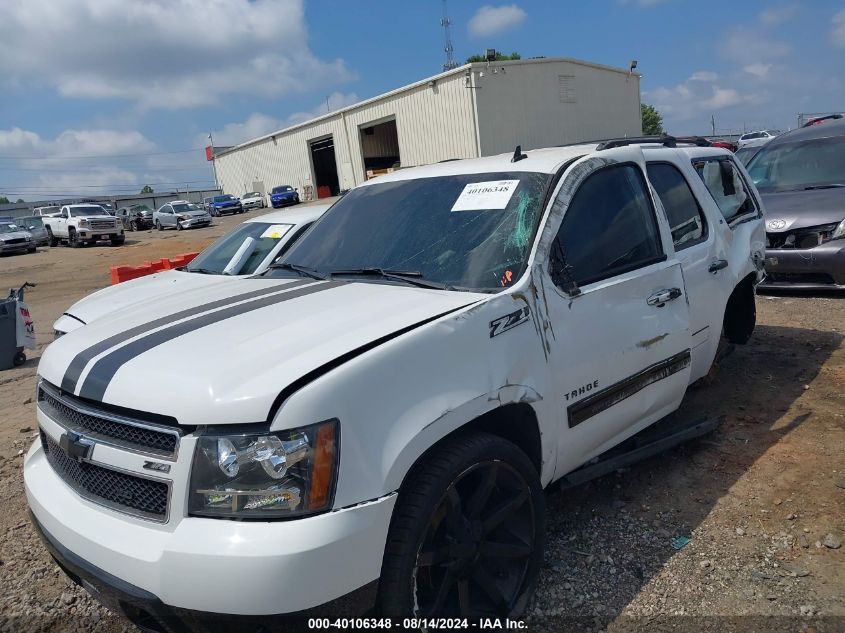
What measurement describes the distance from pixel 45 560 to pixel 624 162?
370 centimetres

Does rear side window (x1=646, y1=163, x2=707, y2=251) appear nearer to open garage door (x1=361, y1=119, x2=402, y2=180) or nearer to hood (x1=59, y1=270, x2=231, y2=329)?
hood (x1=59, y1=270, x2=231, y2=329)

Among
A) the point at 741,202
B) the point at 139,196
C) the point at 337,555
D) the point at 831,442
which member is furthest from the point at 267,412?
the point at 139,196

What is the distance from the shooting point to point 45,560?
3395 millimetres

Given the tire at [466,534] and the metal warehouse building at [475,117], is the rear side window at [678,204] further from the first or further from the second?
the metal warehouse building at [475,117]

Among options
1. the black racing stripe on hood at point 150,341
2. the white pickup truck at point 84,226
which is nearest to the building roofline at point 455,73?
the white pickup truck at point 84,226

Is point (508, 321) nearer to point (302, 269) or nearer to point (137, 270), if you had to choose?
point (302, 269)

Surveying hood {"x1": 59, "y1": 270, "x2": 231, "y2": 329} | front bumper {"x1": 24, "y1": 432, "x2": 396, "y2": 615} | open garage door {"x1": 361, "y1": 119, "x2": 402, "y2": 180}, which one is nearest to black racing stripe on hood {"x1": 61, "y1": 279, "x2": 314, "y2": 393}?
front bumper {"x1": 24, "y1": 432, "x2": 396, "y2": 615}

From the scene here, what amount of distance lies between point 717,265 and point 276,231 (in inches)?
167

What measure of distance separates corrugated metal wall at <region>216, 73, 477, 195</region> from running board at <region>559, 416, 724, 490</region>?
2103 cm

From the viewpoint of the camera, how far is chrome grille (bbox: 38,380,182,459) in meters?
1.99

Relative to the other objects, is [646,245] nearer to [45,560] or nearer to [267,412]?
[267,412]

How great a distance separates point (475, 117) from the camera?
29375mm

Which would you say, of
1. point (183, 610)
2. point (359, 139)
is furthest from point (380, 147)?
point (183, 610)

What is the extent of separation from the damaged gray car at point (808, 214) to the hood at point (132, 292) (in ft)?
18.8
